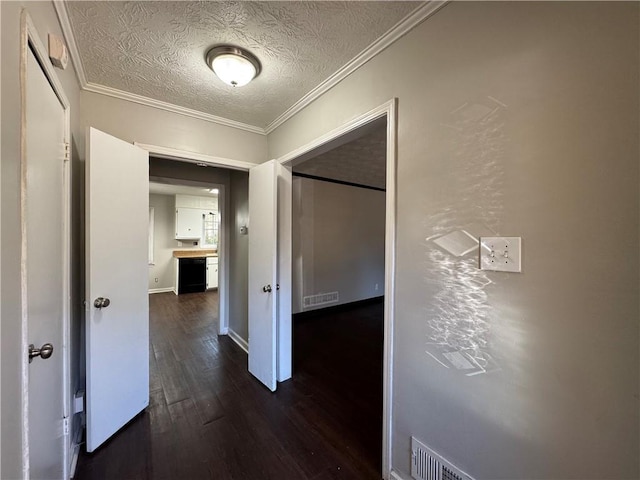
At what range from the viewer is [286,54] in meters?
1.62

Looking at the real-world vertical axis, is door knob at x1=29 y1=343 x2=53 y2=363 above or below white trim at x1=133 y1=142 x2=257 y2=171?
below

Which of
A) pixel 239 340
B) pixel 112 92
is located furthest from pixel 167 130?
pixel 239 340

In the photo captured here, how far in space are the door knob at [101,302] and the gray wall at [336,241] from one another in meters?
2.83

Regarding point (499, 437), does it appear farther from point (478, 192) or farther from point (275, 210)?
point (275, 210)

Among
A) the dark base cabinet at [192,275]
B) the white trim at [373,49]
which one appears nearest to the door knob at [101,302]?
the white trim at [373,49]

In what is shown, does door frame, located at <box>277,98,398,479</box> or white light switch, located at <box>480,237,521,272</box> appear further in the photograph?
door frame, located at <box>277,98,398,479</box>

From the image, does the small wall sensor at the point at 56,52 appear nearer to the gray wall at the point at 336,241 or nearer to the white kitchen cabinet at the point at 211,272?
the gray wall at the point at 336,241

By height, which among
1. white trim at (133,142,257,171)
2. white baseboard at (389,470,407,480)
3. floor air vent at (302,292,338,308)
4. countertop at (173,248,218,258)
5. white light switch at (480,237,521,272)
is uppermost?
white trim at (133,142,257,171)

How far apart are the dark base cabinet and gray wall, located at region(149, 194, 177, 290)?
1.50 feet

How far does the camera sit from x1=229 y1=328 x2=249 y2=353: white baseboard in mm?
3259

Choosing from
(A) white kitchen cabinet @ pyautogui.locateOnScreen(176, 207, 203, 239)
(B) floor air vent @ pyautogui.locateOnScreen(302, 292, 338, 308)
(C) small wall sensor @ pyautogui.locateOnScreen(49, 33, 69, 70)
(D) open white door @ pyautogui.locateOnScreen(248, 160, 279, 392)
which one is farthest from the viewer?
(A) white kitchen cabinet @ pyautogui.locateOnScreen(176, 207, 203, 239)

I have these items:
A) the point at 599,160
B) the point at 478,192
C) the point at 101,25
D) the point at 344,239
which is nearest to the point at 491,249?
the point at 478,192

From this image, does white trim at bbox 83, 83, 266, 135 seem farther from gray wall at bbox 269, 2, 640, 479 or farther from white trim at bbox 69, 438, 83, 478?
white trim at bbox 69, 438, 83, 478

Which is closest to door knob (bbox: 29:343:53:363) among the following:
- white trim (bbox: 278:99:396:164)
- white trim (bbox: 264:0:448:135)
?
white trim (bbox: 278:99:396:164)
